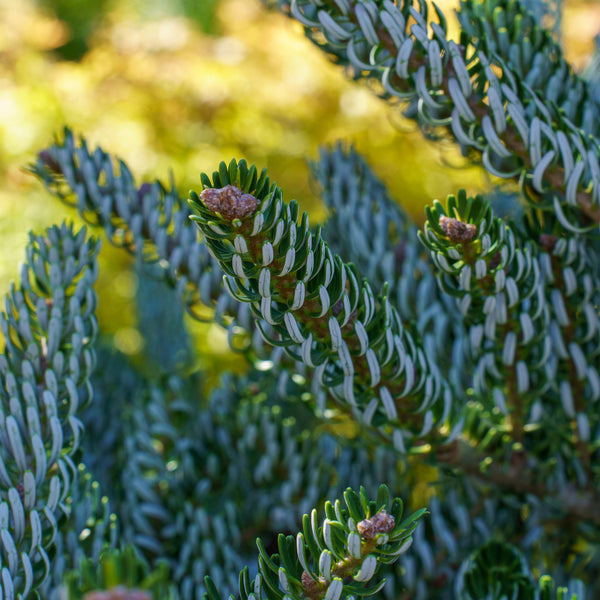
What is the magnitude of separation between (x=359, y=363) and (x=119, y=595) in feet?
0.63

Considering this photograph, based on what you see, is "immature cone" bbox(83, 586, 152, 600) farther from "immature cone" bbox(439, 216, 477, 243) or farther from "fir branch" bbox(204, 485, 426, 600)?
"immature cone" bbox(439, 216, 477, 243)

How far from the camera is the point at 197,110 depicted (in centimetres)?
232

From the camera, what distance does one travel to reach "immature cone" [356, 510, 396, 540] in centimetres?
25

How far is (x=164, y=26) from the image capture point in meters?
2.39

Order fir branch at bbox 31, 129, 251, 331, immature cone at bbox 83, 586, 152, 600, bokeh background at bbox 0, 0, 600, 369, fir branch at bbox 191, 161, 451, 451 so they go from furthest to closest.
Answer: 1. bokeh background at bbox 0, 0, 600, 369
2. fir branch at bbox 31, 129, 251, 331
3. fir branch at bbox 191, 161, 451, 451
4. immature cone at bbox 83, 586, 152, 600

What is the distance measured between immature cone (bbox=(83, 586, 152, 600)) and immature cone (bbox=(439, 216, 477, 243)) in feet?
A: 0.75

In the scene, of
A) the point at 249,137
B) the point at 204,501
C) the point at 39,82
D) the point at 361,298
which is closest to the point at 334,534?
the point at 361,298

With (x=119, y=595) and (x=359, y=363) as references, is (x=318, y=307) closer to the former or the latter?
(x=359, y=363)

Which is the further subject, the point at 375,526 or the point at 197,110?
the point at 197,110

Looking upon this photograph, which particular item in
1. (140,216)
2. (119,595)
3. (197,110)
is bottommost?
(119,595)

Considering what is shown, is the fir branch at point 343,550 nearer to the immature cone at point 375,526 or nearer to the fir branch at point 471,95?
the immature cone at point 375,526

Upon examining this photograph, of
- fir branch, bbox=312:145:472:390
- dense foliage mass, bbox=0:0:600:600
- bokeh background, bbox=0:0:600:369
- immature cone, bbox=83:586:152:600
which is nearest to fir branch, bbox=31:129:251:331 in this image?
dense foliage mass, bbox=0:0:600:600

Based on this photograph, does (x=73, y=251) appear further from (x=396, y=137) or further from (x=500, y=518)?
(x=396, y=137)

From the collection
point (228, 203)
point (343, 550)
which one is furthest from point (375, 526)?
point (228, 203)
